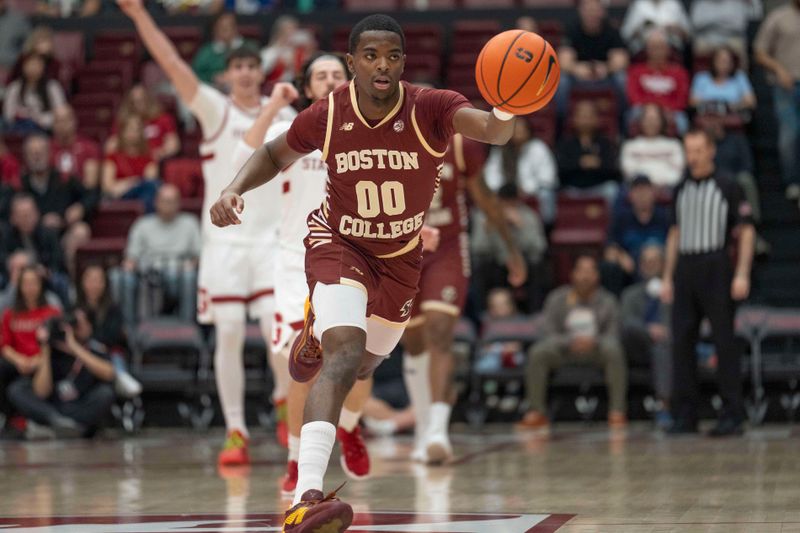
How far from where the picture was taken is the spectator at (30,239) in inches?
556

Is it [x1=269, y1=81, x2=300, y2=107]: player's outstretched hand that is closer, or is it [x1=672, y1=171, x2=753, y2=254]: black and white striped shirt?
[x1=269, y1=81, x2=300, y2=107]: player's outstretched hand

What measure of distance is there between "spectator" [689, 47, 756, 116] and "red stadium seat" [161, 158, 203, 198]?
5443mm

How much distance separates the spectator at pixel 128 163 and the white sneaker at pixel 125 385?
3406 millimetres

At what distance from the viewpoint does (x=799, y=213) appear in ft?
48.5

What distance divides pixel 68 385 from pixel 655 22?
822 cm

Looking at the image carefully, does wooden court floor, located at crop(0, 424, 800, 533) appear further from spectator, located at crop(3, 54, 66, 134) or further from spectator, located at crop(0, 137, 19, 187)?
spectator, located at crop(3, 54, 66, 134)

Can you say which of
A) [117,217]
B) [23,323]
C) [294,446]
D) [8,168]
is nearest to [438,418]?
[294,446]

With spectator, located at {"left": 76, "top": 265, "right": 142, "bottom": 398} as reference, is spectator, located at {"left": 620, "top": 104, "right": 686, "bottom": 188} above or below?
above

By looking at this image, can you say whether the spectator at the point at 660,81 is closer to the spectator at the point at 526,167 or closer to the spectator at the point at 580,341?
the spectator at the point at 526,167

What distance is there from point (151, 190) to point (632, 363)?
545 cm

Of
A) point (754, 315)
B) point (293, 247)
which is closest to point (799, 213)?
point (754, 315)

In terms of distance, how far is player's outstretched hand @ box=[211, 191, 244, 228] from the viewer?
5711 mm

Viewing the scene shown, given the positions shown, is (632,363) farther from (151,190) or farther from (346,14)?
(346,14)

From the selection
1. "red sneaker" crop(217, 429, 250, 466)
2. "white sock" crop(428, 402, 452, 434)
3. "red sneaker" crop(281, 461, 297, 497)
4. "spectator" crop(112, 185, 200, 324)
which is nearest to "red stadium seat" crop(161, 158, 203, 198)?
"spectator" crop(112, 185, 200, 324)
